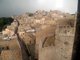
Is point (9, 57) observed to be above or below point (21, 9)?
below

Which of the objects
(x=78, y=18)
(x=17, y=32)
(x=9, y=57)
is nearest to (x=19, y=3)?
(x=17, y=32)

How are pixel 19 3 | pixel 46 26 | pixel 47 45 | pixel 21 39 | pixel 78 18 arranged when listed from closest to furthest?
pixel 78 18
pixel 47 45
pixel 46 26
pixel 21 39
pixel 19 3

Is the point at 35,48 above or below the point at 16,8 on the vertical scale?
below

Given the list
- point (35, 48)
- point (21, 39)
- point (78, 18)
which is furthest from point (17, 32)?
point (78, 18)

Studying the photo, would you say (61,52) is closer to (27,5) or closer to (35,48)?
(35,48)

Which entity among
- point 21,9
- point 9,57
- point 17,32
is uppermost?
point 21,9

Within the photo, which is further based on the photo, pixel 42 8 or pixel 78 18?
pixel 42 8

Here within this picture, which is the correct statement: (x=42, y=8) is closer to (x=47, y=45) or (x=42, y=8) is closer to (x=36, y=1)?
(x=36, y=1)

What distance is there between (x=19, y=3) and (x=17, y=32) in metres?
0.43

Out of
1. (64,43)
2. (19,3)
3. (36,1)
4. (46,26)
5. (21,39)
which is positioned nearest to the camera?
(64,43)

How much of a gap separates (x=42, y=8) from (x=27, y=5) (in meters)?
0.21

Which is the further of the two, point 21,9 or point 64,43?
point 21,9

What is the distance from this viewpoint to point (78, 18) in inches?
16.4

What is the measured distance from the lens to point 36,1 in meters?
1.82
